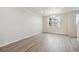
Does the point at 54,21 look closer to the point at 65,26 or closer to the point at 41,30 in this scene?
the point at 65,26

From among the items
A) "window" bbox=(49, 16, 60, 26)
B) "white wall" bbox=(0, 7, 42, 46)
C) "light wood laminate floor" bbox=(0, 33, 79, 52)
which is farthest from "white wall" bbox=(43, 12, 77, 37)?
"white wall" bbox=(0, 7, 42, 46)

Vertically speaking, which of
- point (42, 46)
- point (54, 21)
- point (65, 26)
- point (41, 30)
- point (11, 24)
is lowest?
point (42, 46)

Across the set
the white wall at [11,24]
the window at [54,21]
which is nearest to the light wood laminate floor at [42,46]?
the white wall at [11,24]

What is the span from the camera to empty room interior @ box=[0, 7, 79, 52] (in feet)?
11.0

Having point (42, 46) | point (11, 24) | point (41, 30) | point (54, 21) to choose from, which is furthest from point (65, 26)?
point (11, 24)

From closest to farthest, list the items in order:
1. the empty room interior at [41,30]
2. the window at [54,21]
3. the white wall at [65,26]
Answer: the empty room interior at [41,30] < the white wall at [65,26] < the window at [54,21]

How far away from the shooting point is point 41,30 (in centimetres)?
855

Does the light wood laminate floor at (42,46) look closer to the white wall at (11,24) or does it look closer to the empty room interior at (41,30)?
the empty room interior at (41,30)

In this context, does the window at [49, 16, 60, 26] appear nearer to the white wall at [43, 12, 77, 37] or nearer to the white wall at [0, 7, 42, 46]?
the white wall at [43, 12, 77, 37]

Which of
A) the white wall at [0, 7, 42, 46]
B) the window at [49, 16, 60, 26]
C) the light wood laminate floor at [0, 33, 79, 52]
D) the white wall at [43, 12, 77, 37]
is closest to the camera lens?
the light wood laminate floor at [0, 33, 79, 52]

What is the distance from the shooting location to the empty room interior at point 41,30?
131 inches

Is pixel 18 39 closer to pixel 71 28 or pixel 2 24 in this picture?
pixel 2 24

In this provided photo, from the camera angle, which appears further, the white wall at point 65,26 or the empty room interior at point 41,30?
the white wall at point 65,26

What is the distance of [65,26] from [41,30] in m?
2.39
